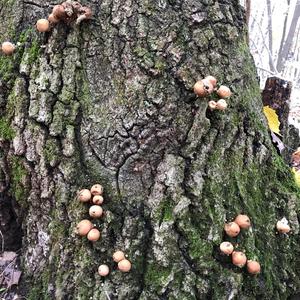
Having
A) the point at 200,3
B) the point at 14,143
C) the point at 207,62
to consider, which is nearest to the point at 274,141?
the point at 207,62

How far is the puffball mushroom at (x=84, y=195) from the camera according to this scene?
2213mm

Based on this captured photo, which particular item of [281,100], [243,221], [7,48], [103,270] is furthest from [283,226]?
[7,48]

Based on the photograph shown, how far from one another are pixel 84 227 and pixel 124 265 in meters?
0.30

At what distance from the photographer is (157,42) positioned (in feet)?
7.69

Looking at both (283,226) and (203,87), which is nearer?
(203,87)

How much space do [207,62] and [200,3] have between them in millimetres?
372

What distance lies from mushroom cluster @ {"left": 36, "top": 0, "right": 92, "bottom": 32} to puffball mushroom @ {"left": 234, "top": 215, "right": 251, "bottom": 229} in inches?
58.2

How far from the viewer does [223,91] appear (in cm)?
238

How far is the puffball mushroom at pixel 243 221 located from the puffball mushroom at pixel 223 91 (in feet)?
2.39

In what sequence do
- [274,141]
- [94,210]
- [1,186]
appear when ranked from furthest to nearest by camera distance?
1. [274,141]
2. [1,186]
3. [94,210]

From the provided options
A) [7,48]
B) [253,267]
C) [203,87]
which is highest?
[7,48]

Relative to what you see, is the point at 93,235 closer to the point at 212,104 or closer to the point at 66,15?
the point at 212,104

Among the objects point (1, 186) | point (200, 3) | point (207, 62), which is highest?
point (200, 3)

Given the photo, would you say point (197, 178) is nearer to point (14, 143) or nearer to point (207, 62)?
point (207, 62)
